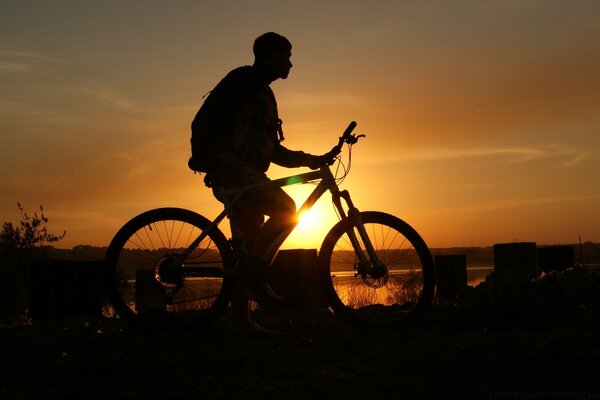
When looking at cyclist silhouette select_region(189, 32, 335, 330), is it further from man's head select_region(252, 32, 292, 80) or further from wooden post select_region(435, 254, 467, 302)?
wooden post select_region(435, 254, 467, 302)

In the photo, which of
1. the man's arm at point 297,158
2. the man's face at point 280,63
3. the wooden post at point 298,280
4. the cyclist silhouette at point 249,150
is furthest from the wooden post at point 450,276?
the man's face at point 280,63

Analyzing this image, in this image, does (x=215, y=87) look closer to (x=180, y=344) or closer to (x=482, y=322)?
(x=180, y=344)

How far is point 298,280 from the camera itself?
9.55 m

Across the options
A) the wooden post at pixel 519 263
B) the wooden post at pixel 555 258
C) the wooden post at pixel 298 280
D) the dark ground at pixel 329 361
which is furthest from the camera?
the wooden post at pixel 555 258

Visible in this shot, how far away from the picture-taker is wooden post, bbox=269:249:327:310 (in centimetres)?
950

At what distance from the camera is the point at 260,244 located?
6.08 meters

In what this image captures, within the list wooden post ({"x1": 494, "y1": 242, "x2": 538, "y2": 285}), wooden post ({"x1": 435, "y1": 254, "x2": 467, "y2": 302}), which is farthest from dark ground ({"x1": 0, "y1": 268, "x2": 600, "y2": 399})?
wooden post ({"x1": 435, "y1": 254, "x2": 467, "y2": 302})

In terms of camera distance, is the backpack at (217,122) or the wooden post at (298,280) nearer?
the backpack at (217,122)

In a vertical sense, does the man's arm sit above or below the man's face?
below

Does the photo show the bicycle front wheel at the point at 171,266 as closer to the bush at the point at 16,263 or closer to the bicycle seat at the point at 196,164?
the bicycle seat at the point at 196,164

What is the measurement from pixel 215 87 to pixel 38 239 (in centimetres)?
1353

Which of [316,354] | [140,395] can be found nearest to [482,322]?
[316,354]

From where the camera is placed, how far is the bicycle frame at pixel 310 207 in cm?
598

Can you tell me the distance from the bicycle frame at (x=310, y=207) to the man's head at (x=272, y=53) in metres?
1.03
